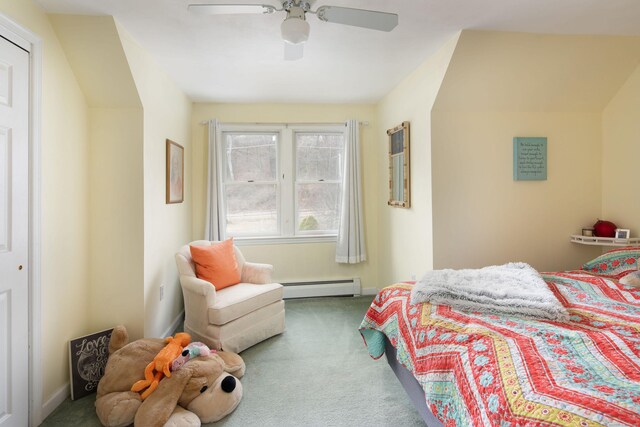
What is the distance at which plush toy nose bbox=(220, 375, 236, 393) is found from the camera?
2067mm

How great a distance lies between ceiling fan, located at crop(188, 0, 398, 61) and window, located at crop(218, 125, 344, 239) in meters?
2.39

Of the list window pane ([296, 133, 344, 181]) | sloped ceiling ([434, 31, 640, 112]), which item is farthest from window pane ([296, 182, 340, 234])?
sloped ceiling ([434, 31, 640, 112])

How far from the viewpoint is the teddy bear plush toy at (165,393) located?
1.88 meters

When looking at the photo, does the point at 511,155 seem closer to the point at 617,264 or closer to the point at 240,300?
the point at 617,264

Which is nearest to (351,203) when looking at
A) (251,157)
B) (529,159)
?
(251,157)

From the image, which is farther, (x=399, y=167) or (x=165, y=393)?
(x=399, y=167)

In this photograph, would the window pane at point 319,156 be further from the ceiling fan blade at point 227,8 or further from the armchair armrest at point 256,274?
the ceiling fan blade at point 227,8

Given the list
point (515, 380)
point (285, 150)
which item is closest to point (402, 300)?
point (515, 380)

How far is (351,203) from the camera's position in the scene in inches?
163

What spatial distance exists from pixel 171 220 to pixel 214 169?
92cm

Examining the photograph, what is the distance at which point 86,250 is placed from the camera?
247 cm

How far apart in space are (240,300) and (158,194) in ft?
3.61

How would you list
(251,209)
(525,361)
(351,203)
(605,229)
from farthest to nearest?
(251,209) → (351,203) → (605,229) → (525,361)

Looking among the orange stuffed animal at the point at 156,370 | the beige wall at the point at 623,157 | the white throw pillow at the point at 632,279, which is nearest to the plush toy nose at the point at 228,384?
the orange stuffed animal at the point at 156,370
